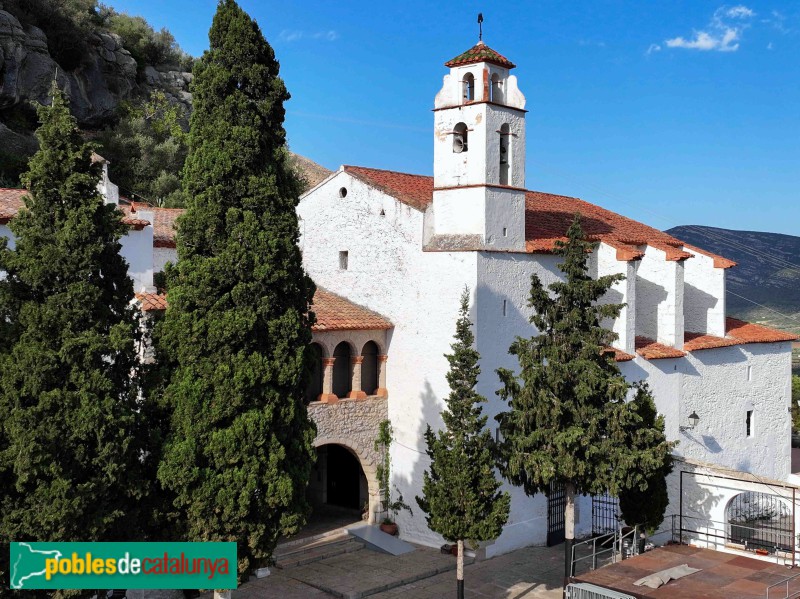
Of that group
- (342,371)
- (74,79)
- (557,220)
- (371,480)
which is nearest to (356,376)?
(342,371)

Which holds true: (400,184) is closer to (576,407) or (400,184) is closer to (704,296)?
(576,407)

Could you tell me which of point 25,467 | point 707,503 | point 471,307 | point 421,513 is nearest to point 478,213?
point 471,307

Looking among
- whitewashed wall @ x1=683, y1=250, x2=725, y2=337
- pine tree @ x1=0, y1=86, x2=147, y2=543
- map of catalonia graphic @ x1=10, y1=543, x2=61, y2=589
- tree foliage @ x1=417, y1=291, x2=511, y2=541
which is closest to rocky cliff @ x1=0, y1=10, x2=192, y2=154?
pine tree @ x1=0, y1=86, x2=147, y2=543

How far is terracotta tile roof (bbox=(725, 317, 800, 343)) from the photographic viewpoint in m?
23.1

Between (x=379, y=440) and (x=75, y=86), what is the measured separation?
28296 mm

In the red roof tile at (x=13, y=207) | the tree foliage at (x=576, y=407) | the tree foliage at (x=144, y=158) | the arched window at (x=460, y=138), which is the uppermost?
the tree foliage at (x=144, y=158)

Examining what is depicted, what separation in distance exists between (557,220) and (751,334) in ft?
24.1

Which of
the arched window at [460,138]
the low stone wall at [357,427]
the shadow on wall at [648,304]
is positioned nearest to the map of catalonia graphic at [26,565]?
the low stone wall at [357,427]

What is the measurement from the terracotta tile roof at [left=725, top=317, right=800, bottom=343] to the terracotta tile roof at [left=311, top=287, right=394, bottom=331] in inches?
433

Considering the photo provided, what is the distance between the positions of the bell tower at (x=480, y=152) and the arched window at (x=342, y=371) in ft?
10.9

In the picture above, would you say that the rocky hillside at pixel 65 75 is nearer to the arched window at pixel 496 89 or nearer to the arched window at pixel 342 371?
the arched window at pixel 342 371

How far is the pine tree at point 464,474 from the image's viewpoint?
13.5 meters

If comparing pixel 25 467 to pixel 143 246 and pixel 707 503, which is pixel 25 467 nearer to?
pixel 143 246

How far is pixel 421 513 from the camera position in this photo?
17.6m
